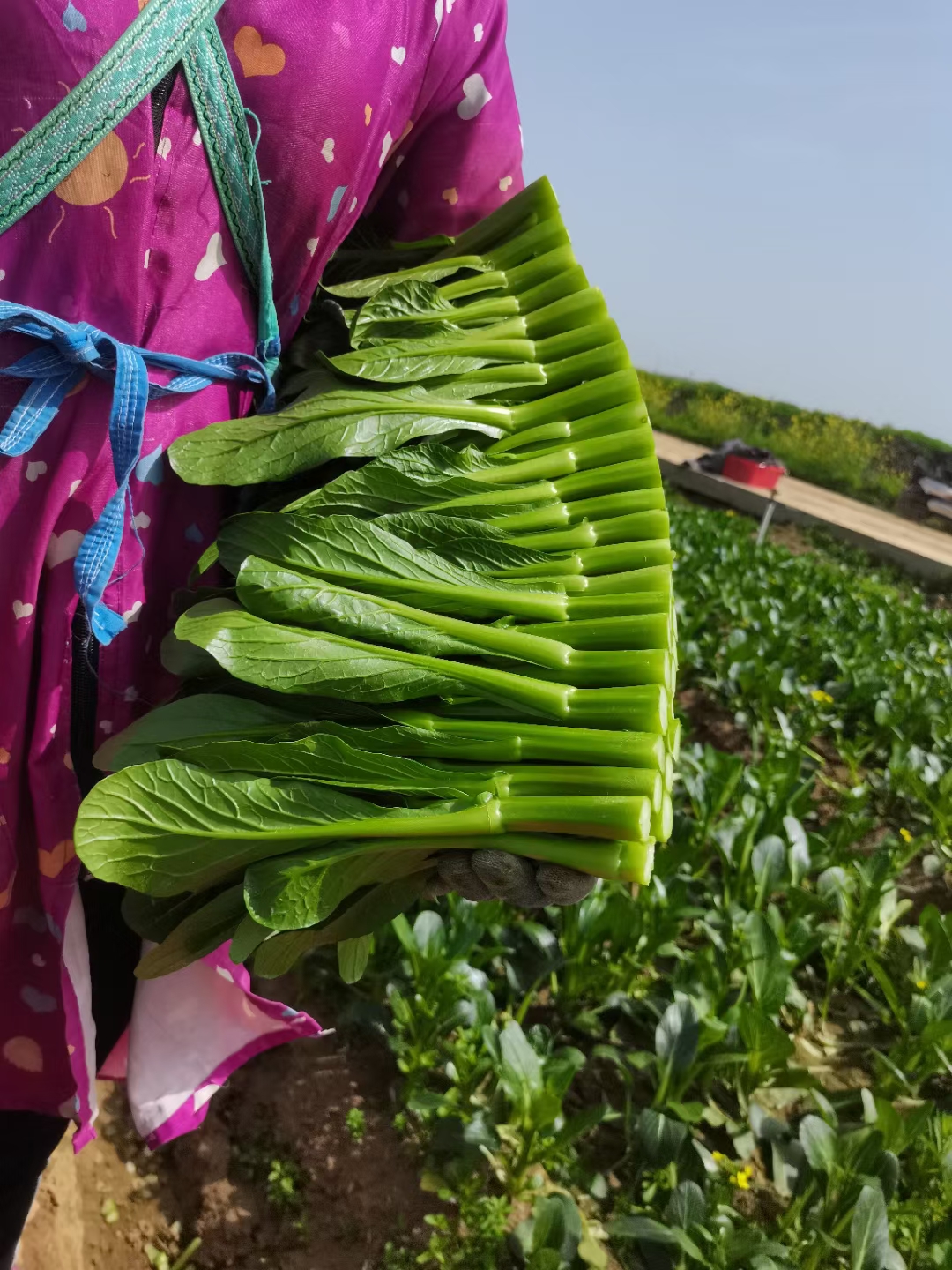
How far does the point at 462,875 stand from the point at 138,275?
2.22 ft

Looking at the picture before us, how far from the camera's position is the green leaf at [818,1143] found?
1.92m

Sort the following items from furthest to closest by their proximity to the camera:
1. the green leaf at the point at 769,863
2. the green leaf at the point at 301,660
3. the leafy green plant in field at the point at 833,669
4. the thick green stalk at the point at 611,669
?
the leafy green plant in field at the point at 833,669 → the green leaf at the point at 769,863 → the thick green stalk at the point at 611,669 → the green leaf at the point at 301,660

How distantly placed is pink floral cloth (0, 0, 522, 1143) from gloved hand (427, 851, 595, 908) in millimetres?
422

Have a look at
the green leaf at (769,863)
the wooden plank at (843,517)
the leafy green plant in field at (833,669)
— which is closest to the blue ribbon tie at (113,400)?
the green leaf at (769,863)

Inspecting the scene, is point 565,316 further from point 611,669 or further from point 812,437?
point 812,437

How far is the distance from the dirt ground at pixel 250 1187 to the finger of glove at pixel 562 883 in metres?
1.42

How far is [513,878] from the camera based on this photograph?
88 cm

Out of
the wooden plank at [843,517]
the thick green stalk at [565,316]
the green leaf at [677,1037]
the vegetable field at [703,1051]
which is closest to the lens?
the thick green stalk at [565,316]

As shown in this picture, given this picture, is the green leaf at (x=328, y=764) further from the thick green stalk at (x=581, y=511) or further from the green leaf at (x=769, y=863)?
the green leaf at (x=769, y=863)

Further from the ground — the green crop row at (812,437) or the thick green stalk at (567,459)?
the green crop row at (812,437)

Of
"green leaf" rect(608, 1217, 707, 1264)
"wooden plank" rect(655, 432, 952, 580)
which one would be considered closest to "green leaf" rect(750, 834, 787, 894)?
"green leaf" rect(608, 1217, 707, 1264)

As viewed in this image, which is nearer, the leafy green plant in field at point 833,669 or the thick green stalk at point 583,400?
the thick green stalk at point 583,400

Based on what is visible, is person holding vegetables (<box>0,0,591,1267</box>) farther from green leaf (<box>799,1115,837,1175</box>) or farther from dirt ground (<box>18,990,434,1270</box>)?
green leaf (<box>799,1115,837,1175</box>)

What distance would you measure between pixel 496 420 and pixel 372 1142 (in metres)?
1.70
